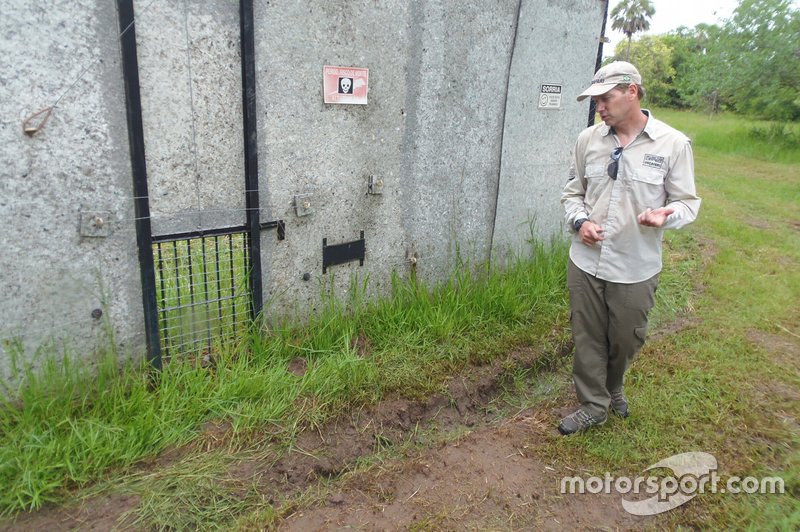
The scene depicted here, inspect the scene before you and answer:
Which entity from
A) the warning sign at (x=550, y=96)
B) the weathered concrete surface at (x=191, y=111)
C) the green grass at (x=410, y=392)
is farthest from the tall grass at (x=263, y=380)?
the warning sign at (x=550, y=96)

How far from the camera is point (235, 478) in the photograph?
2.79 m

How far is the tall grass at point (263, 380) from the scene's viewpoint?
2.71 m

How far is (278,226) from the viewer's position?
3.66 meters

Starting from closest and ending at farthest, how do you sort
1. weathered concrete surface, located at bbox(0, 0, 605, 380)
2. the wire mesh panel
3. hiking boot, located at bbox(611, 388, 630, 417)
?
weathered concrete surface, located at bbox(0, 0, 605, 380)
the wire mesh panel
hiking boot, located at bbox(611, 388, 630, 417)

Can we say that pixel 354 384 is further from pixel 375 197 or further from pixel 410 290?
pixel 375 197

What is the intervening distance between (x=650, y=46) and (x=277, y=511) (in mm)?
43624

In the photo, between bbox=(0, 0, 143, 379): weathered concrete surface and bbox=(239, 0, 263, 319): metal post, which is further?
bbox=(239, 0, 263, 319): metal post

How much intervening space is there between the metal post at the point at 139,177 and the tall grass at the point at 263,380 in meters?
0.21

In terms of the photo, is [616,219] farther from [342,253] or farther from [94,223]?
[94,223]

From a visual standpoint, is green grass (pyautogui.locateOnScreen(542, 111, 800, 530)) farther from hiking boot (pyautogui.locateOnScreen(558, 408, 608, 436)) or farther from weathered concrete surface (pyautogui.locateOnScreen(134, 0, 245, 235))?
weathered concrete surface (pyautogui.locateOnScreen(134, 0, 245, 235))

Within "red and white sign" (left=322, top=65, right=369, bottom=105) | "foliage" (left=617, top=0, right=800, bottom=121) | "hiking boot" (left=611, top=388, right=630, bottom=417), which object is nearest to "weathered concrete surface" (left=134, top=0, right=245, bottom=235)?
"red and white sign" (left=322, top=65, right=369, bottom=105)

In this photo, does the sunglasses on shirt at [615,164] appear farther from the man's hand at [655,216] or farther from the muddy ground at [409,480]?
the muddy ground at [409,480]

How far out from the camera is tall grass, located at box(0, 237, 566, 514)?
2.71 meters

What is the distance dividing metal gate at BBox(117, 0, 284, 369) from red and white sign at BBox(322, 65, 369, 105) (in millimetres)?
523
